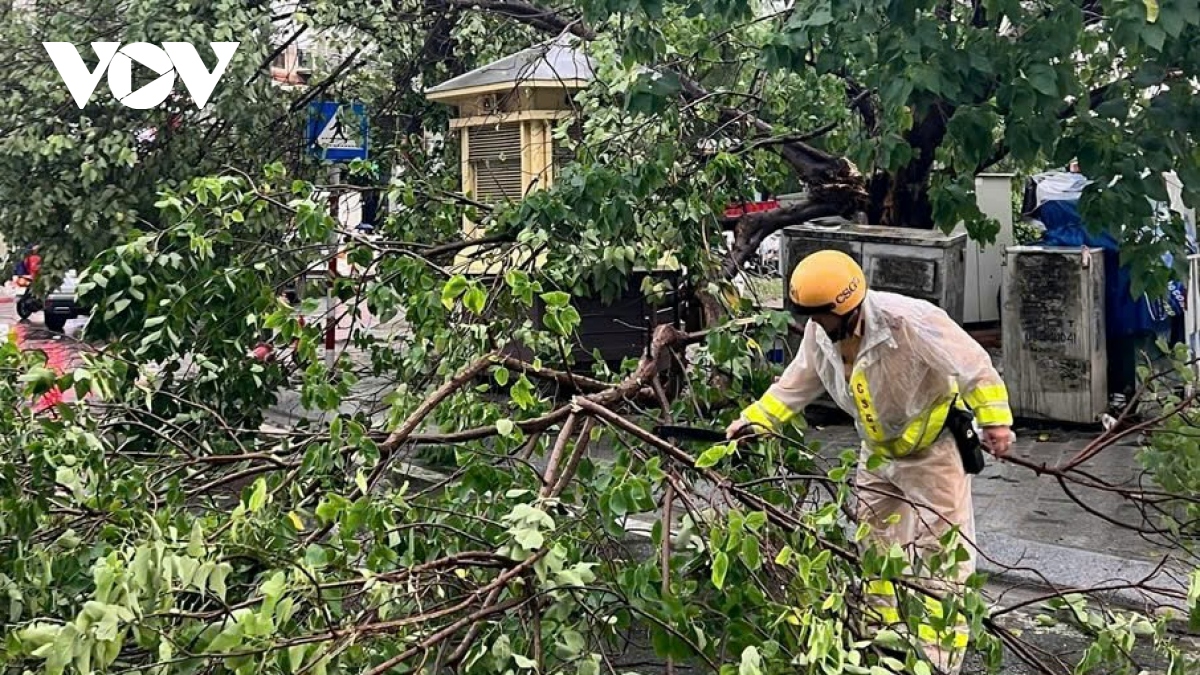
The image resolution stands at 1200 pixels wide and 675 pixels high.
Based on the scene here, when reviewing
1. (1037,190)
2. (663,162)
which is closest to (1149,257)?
(663,162)

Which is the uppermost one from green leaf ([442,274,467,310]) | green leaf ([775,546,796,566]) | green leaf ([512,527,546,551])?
green leaf ([442,274,467,310])

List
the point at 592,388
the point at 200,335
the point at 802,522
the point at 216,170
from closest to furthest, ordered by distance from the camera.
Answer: the point at 802,522, the point at 592,388, the point at 200,335, the point at 216,170

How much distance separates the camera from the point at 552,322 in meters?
3.46

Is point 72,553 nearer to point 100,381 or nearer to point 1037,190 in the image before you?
point 100,381

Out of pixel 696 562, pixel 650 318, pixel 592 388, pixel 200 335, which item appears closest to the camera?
pixel 696 562

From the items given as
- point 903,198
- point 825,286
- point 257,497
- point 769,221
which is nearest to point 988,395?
point 825,286

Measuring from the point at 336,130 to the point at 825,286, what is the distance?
6.62 m

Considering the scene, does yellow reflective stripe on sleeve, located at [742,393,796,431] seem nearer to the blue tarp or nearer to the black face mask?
the black face mask

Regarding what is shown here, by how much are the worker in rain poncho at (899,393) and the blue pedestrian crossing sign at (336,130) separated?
567 cm

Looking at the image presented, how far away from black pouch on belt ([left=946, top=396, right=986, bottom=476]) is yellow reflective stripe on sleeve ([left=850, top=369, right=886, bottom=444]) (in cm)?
24

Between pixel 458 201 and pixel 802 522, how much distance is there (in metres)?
3.48

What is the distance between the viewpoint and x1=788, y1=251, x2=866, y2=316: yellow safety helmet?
3.84 meters

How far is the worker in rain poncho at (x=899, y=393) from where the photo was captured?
154 inches

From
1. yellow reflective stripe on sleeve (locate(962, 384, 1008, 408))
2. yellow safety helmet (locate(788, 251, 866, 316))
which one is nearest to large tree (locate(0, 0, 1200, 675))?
yellow reflective stripe on sleeve (locate(962, 384, 1008, 408))
